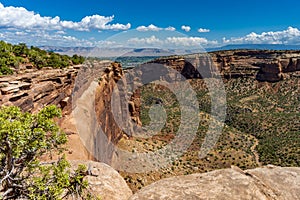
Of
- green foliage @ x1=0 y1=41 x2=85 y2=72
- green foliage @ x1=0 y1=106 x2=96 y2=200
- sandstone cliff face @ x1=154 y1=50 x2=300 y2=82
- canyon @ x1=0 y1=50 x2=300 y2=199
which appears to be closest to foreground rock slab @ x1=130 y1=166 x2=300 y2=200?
canyon @ x1=0 y1=50 x2=300 y2=199

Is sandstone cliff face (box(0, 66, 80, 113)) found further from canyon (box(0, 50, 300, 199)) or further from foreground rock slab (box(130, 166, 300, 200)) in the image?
foreground rock slab (box(130, 166, 300, 200))

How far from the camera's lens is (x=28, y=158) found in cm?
704

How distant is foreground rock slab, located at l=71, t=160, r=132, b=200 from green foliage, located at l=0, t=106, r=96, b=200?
1.78 meters

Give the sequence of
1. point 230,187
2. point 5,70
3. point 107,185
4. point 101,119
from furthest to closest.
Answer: point 101,119, point 5,70, point 107,185, point 230,187

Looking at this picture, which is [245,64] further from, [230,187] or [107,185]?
[230,187]

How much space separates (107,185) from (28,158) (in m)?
3.37

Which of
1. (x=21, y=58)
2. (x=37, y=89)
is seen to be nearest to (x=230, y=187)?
(x=37, y=89)

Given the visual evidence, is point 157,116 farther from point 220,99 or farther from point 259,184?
point 259,184

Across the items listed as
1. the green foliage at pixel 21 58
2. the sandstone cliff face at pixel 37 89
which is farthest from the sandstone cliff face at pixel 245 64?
the sandstone cliff face at pixel 37 89

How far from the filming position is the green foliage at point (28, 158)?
6027 mm

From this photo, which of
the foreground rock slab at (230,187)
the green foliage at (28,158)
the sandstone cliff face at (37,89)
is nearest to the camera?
the green foliage at (28,158)

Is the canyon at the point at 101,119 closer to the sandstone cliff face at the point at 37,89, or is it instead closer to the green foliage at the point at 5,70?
the sandstone cliff face at the point at 37,89

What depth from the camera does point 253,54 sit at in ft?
365

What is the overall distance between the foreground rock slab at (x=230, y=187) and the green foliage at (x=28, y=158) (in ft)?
7.12
